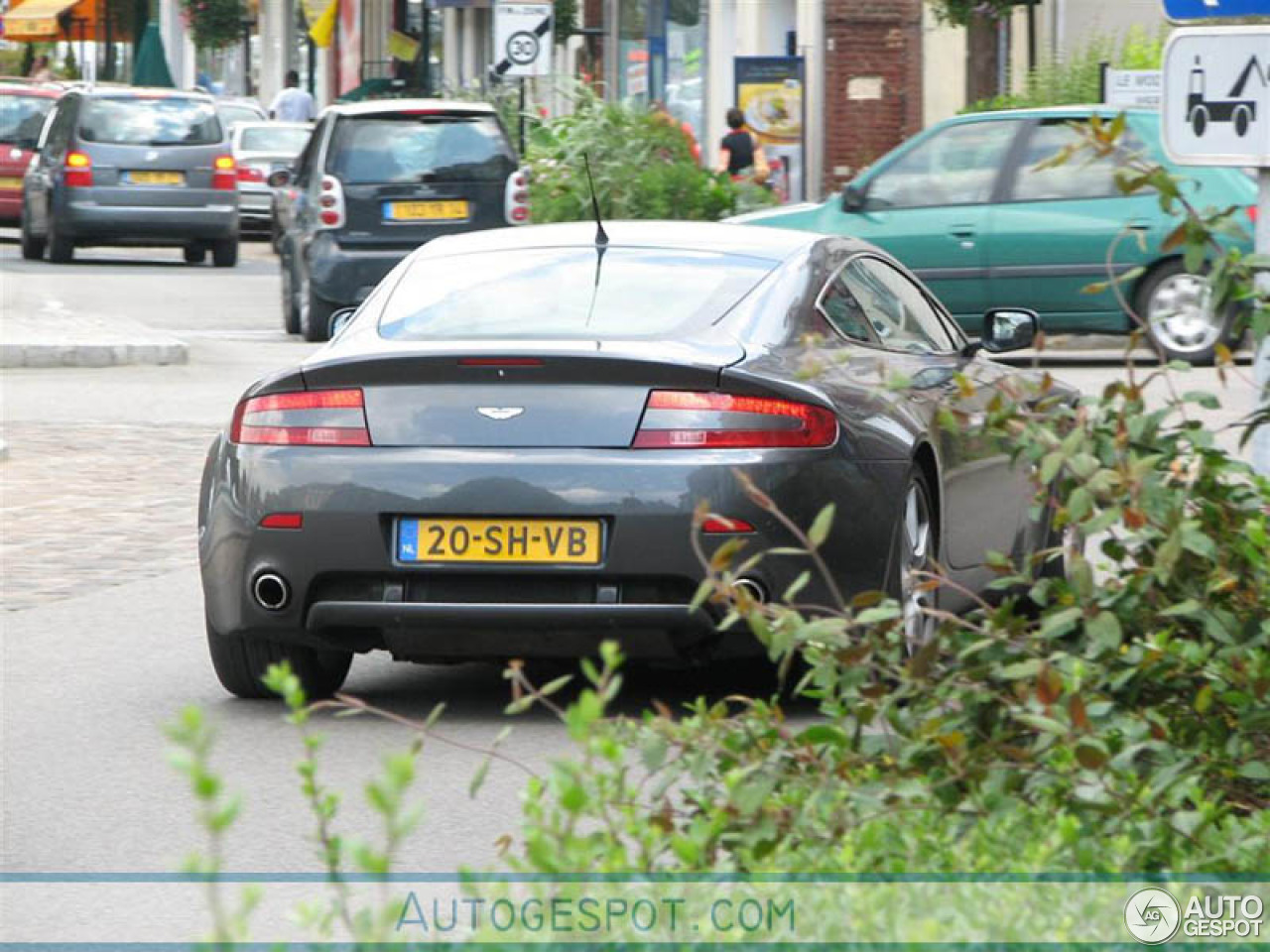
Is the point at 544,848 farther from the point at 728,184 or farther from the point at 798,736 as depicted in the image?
the point at 728,184

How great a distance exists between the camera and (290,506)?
7.35m

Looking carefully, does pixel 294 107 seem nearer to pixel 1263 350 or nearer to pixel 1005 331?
pixel 1005 331

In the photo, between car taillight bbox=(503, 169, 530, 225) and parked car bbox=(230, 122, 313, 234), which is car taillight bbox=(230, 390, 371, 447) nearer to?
car taillight bbox=(503, 169, 530, 225)

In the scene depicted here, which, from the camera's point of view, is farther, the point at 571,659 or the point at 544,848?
the point at 571,659

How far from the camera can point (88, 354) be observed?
61.8ft

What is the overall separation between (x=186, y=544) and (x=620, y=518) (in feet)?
14.6

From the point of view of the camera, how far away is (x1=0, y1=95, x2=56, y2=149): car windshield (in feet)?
113

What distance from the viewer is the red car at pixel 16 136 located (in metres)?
34.3

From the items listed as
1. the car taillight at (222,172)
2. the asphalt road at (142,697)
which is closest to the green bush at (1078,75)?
the car taillight at (222,172)

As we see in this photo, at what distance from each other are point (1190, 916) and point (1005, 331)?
16.9 feet

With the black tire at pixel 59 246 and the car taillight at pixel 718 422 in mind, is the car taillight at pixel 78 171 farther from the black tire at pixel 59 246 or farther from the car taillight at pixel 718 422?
the car taillight at pixel 718 422

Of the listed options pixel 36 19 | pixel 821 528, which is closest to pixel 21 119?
pixel 821 528

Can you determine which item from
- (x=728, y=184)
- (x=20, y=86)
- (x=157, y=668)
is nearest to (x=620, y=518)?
(x=157, y=668)

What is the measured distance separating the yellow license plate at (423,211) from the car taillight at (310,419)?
14.0 metres
